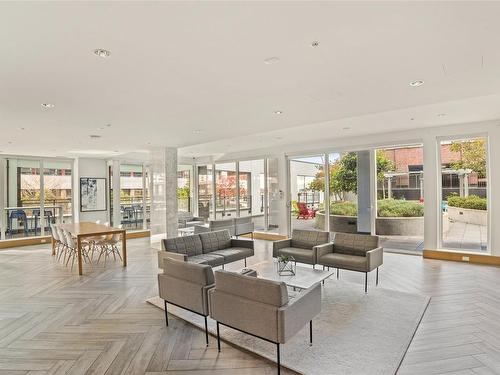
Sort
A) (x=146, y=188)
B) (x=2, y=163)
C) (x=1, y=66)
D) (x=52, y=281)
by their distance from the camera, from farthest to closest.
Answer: (x=146, y=188), (x=2, y=163), (x=52, y=281), (x=1, y=66)

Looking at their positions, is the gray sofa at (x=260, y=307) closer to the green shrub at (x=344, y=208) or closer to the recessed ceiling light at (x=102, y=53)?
the recessed ceiling light at (x=102, y=53)

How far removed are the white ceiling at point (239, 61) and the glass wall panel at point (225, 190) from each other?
19.7 ft

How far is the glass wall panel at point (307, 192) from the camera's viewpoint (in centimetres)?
883

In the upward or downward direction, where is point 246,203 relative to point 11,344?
upward

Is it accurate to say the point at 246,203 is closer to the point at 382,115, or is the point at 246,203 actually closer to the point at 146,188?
the point at 146,188

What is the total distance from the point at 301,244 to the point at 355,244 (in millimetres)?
1019

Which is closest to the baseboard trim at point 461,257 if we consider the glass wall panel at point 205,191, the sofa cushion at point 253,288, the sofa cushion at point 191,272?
the sofa cushion at point 253,288

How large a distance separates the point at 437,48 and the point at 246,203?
875cm

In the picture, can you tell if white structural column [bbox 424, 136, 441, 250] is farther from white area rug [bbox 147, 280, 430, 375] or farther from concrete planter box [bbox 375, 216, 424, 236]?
white area rug [bbox 147, 280, 430, 375]

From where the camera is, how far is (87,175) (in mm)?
10547

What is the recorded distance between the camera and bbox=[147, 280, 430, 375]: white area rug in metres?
2.81

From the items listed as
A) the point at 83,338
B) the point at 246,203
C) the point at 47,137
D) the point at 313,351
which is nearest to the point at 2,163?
the point at 47,137

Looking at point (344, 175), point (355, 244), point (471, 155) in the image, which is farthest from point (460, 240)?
point (355, 244)

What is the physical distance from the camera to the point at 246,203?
11.1 meters
